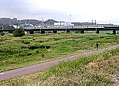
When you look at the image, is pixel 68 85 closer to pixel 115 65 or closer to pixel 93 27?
pixel 115 65

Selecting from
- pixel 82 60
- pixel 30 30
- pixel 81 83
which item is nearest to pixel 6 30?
pixel 30 30

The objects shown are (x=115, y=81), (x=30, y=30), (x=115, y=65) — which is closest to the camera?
(x=115, y=81)


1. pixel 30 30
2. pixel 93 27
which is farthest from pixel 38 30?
pixel 93 27

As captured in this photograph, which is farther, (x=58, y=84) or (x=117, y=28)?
(x=117, y=28)

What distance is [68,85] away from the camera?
882cm

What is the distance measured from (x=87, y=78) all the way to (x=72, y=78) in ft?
1.94

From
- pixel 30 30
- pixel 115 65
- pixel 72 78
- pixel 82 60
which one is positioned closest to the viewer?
pixel 72 78

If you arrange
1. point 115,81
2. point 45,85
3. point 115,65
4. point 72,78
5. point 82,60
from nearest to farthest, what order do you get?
point 45,85, point 72,78, point 115,81, point 115,65, point 82,60

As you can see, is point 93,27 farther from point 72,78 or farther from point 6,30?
point 72,78

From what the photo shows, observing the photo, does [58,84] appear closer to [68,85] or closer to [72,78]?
[68,85]

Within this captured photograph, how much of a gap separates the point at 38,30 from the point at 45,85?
11128 cm

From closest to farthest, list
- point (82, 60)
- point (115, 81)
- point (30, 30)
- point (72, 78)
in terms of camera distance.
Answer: point (72, 78), point (115, 81), point (82, 60), point (30, 30)

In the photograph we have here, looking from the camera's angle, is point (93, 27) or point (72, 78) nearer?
point (72, 78)

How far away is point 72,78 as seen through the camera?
960 cm
